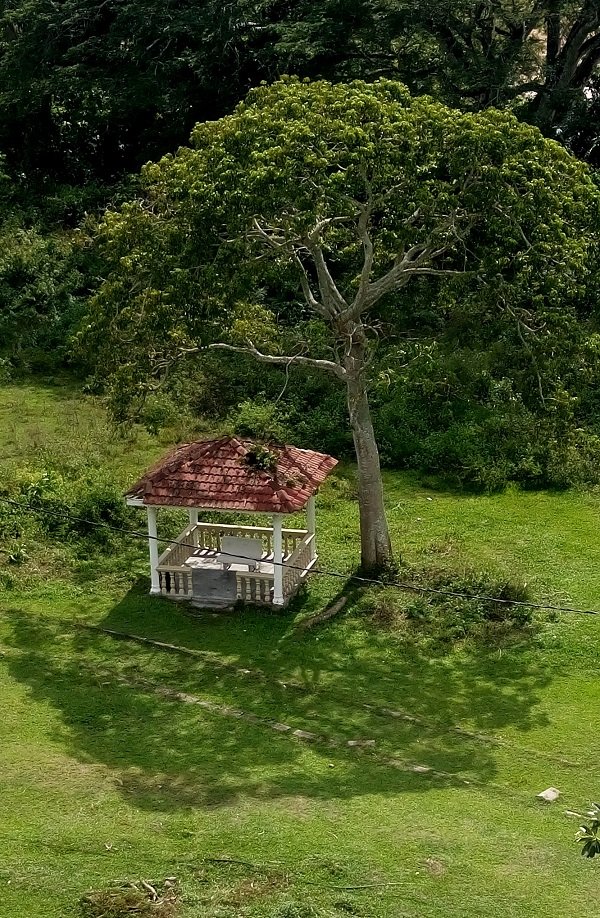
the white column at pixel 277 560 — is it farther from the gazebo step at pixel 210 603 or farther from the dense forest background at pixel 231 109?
the dense forest background at pixel 231 109

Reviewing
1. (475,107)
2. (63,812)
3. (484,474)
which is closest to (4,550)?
(63,812)

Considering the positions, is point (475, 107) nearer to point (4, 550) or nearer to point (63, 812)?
point (4, 550)

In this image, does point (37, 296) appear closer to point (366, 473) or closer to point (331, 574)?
point (366, 473)

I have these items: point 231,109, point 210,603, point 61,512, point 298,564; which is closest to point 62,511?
point 61,512

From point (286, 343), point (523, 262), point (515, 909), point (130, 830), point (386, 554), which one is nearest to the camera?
point (515, 909)

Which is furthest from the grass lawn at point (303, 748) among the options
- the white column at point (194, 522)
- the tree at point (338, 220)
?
the tree at point (338, 220)

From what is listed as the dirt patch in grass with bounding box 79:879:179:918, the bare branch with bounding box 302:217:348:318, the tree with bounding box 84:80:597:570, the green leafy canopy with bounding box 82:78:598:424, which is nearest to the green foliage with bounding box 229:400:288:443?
the tree with bounding box 84:80:597:570
